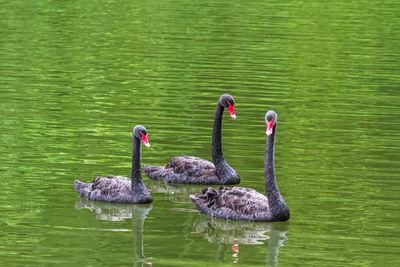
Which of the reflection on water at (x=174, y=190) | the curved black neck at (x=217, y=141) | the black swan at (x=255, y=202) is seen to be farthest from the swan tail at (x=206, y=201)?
the curved black neck at (x=217, y=141)

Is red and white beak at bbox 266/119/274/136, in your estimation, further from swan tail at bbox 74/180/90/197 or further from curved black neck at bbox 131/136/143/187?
swan tail at bbox 74/180/90/197

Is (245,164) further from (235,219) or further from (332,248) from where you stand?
(332,248)

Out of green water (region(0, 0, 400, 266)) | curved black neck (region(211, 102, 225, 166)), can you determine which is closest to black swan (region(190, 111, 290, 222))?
green water (region(0, 0, 400, 266))

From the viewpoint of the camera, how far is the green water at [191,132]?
36.6ft

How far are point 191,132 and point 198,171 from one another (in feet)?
11.0

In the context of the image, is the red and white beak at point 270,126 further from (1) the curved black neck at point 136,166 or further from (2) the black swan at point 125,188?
(1) the curved black neck at point 136,166

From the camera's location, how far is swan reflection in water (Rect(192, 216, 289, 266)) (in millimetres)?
11031

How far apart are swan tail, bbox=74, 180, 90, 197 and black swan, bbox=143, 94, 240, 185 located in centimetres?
158

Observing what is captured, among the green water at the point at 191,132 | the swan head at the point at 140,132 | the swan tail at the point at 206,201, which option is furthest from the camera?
the swan head at the point at 140,132

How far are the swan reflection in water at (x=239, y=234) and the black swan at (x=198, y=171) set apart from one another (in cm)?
179

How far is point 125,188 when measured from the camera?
12883 mm

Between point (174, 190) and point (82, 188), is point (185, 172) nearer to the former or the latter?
point (174, 190)

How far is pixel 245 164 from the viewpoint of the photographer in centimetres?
1530

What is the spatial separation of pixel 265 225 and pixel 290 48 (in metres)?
19.8
